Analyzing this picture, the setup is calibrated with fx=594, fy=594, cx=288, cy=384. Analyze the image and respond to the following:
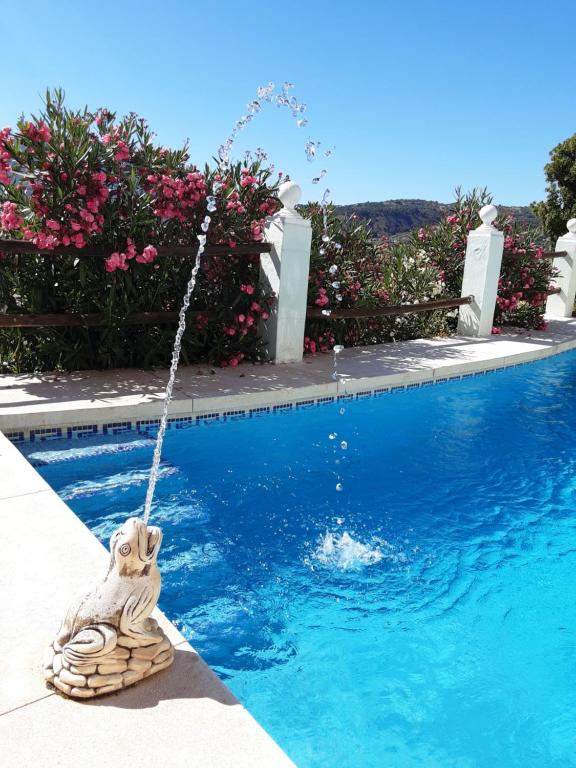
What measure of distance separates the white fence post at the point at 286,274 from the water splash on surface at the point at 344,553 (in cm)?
299

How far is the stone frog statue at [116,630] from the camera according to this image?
153cm

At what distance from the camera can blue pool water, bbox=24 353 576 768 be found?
199cm

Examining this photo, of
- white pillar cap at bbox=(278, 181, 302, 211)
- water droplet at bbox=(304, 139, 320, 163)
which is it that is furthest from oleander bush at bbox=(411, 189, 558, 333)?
white pillar cap at bbox=(278, 181, 302, 211)

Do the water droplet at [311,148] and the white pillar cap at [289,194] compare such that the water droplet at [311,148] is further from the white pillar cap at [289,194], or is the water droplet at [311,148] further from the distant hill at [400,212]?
the distant hill at [400,212]

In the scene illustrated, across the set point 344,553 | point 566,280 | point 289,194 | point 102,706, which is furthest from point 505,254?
point 102,706

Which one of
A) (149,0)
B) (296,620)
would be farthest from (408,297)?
(296,620)

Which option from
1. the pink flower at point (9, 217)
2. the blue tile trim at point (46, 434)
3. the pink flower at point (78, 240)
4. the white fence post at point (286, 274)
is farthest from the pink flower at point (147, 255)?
the blue tile trim at point (46, 434)

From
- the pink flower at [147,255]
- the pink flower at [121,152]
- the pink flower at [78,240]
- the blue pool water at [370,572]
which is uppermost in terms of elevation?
the pink flower at [121,152]

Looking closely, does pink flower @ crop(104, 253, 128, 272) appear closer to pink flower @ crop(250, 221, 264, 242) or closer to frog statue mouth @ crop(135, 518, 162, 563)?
pink flower @ crop(250, 221, 264, 242)

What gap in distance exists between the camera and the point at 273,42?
8.19 m

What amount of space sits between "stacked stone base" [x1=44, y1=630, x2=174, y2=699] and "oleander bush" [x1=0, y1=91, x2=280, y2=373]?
3523mm

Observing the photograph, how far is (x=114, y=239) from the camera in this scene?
481 cm

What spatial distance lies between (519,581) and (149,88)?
6329mm

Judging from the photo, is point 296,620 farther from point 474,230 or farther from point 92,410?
point 474,230
